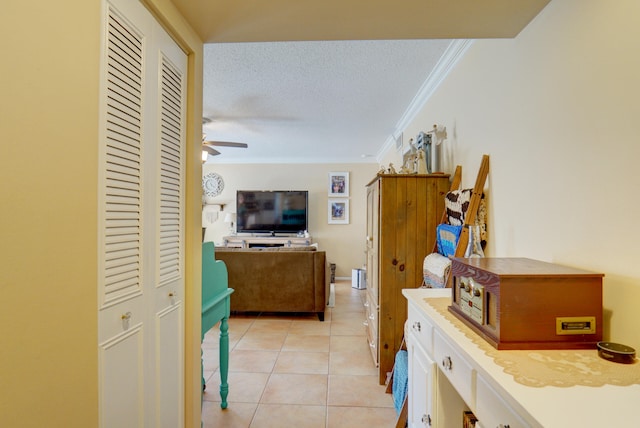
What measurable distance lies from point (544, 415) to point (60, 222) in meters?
1.11

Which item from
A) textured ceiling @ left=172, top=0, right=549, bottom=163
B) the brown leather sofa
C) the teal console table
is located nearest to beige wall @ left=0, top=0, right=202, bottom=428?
textured ceiling @ left=172, top=0, right=549, bottom=163

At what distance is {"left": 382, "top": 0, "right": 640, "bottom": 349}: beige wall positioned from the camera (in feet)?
2.99

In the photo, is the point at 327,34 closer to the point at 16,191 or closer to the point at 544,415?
the point at 16,191

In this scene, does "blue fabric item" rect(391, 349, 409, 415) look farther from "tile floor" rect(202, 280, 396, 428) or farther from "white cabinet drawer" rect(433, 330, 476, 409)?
"white cabinet drawer" rect(433, 330, 476, 409)

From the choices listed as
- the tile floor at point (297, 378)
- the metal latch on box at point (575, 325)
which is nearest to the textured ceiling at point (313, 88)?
the metal latch on box at point (575, 325)

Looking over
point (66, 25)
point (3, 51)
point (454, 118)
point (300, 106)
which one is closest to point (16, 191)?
point (3, 51)

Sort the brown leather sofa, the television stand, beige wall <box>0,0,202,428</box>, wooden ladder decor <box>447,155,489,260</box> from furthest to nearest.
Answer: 1. the television stand
2. the brown leather sofa
3. wooden ladder decor <box>447,155,489,260</box>
4. beige wall <box>0,0,202,428</box>

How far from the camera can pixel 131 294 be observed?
3.29 ft

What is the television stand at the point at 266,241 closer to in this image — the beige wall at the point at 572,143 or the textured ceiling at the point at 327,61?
the textured ceiling at the point at 327,61

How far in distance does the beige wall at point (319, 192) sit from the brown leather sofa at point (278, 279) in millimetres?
2532

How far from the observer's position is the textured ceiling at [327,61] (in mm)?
1248

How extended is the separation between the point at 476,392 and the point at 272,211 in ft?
18.1

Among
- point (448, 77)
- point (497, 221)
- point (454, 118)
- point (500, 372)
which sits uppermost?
point (448, 77)

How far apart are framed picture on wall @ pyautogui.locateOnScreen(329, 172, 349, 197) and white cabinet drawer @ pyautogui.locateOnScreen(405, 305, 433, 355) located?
192 inches
